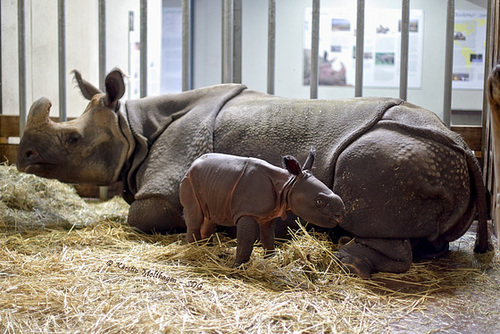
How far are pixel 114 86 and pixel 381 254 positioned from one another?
7.43 feet

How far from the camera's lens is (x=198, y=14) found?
22.6ft

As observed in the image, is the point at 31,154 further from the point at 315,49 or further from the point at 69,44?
the point at 69,44

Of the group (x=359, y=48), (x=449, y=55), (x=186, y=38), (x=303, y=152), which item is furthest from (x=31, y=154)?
(x=449, y=55)

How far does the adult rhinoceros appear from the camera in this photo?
3340mm

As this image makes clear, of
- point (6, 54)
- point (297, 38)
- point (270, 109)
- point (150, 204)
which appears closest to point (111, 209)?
point (150, 204)

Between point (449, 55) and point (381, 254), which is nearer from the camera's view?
point (381, 254)

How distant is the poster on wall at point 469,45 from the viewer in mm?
6496

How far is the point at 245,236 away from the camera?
305 centimetres

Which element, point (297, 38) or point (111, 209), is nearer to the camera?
point (111, 209)

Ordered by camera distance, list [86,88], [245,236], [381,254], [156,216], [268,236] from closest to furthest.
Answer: [245,236] → [268,236] → [381,254] → [156,216] → [86,88]

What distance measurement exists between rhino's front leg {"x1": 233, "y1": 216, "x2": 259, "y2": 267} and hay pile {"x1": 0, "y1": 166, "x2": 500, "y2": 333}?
0.21ft

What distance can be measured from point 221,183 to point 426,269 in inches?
51.1

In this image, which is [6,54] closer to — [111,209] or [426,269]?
[111,209]

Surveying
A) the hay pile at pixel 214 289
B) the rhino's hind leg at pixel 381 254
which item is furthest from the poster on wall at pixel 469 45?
the rhino's hind leg at pixel 381 254
